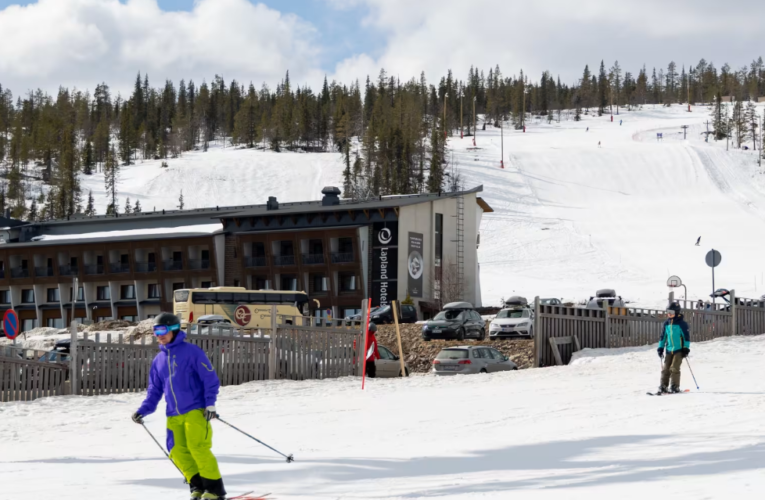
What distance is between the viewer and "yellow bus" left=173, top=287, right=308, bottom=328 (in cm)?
5112

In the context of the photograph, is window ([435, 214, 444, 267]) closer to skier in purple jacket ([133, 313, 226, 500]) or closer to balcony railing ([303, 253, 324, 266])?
balcony railing ([303, 253, 324, 266])

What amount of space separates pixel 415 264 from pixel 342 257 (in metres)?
4.67

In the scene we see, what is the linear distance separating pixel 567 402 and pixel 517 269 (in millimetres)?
64301

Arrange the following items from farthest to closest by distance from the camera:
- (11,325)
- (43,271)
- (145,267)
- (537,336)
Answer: (43,271)
(145,267)
(537,336)
(11,325)

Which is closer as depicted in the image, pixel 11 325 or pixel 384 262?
pixel 11 325

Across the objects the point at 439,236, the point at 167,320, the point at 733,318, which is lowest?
the point at 733,318

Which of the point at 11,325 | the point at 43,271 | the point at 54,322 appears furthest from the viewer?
the point at 54,322

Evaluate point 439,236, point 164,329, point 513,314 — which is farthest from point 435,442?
point 439,236

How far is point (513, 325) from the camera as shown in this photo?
113 ft

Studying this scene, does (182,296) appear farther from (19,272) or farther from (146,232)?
(19,272)

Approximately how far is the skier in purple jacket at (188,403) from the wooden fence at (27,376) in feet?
35.3

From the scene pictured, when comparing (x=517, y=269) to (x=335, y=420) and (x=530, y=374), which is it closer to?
(x=530, y=374)

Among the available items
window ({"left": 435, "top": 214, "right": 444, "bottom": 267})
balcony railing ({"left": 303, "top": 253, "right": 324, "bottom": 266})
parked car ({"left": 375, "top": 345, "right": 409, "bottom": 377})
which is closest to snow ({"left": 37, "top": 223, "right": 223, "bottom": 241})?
balcony railing ({"left": 303, "top": 253, "right": 324, "bottom": 266})

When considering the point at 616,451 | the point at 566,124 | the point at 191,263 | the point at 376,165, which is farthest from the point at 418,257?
the point at 566,124
